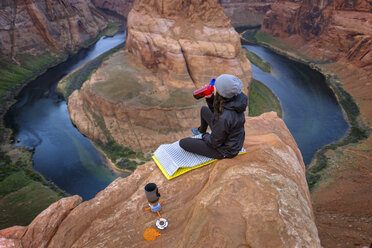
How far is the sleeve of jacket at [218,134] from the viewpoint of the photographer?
4336 mm

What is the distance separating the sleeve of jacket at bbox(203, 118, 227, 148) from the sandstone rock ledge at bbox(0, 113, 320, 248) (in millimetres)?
572

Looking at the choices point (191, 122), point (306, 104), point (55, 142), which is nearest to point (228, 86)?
point (191, 122)

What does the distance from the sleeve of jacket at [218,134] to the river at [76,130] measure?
622 inches

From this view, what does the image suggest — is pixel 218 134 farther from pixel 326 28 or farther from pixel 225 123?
pixel 326 28

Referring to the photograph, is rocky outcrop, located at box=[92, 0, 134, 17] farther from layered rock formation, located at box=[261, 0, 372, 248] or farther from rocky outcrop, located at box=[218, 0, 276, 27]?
layered rock formation, located at box=[261, 0, 372, 248]

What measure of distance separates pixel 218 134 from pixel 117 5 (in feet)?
245

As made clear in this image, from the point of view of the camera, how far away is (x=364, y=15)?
32.7 meters

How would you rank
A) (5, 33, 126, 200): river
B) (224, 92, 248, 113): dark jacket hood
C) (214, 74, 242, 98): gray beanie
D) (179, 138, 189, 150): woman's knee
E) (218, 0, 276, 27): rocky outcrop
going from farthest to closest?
(218, 0, 276, 27): rocky outcrop → (5, 33, 126, 200): river → (179, 138, 189, 150): woman's knee → (224, 92, 248, 113): dark jacket hood → (214, 74, 242, 98): gray beanie

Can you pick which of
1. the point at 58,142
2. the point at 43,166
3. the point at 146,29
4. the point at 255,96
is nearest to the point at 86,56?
the point at 146,29

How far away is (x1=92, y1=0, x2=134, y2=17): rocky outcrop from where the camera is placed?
6419 cm

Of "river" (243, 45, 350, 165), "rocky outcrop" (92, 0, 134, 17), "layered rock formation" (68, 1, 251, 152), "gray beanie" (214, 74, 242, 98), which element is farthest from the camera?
"rocky outcrop" (92, 0, 134, 17)

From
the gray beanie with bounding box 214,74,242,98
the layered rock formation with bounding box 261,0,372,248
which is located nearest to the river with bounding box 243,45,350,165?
the layered rock formation with bounding box 261,0,372,248

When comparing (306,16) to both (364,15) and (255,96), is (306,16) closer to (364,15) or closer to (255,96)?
(364,15)

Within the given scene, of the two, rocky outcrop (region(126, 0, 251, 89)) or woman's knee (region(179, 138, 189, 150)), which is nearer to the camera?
woman's knee (region(179, 138, 189, 150))
